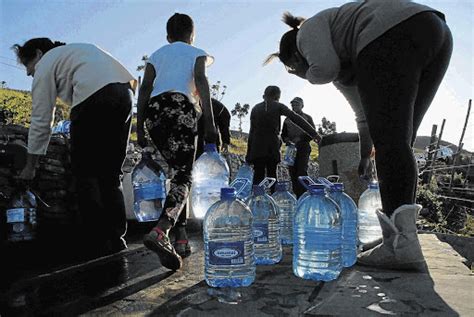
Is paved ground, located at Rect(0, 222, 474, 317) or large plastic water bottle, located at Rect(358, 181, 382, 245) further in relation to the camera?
large plastic water bottle, located at Rect(358, 181, 382, 245)

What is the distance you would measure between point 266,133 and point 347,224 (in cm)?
305

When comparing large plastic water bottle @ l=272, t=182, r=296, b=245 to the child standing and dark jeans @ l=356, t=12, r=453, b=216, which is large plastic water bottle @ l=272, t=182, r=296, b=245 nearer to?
the child standing

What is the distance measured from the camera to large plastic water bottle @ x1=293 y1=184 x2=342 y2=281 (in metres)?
2.19

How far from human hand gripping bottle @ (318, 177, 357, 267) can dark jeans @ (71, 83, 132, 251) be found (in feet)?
4.81

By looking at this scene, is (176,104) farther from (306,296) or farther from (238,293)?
(306,296)

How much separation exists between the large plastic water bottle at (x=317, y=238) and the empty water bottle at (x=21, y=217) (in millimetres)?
2625

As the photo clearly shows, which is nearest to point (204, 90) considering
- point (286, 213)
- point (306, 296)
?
point (286, 213)

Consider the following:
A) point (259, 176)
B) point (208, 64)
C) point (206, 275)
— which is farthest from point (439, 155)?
point (206, 275)

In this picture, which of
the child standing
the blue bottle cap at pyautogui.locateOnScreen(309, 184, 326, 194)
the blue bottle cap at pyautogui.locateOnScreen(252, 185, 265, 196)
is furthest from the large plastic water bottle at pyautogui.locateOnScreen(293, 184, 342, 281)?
the child standing

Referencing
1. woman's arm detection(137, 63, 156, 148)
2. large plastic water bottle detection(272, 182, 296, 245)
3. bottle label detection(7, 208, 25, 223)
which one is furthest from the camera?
bottle label detection(7, 208, 25, 223)

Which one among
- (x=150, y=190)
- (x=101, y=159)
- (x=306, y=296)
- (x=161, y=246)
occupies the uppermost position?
(x=101, y=159)

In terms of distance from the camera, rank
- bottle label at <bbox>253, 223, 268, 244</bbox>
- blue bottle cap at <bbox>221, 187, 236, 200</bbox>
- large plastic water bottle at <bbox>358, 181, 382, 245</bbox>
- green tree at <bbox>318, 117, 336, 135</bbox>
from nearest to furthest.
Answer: blue bottle cap at <bbox>221, 187, 236, 200</bbox> → bottle label at <bbox>253, 223, 268, 244</bbox> → large plastic water bottle at <bbox>358, 181, 382, 245</bbox> → green tree at <bbox>318, 117, 336, 135</bbox>

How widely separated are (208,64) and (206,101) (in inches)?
12.5

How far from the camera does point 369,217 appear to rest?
3.57 metres
